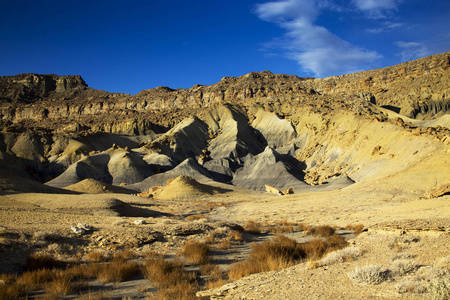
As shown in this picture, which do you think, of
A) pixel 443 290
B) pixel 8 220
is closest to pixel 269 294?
pixel 443 290

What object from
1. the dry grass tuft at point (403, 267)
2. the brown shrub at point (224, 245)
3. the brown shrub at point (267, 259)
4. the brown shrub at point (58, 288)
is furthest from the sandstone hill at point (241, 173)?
the brown shrub at point (58, 288)

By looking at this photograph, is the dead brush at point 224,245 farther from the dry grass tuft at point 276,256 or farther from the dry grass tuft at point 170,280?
the dry grass tuft at point 170,280

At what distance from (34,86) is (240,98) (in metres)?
111

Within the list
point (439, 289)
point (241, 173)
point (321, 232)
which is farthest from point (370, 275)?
point (241, 173)

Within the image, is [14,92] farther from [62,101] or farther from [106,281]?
[106,281]

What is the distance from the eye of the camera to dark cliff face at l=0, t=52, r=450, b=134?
9062cm

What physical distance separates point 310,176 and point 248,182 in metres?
11.6

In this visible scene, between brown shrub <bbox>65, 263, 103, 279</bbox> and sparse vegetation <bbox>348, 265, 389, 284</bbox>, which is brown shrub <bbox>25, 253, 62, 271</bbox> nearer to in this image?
brown shrub <bbox>65, 263, 103, 279</bbox>

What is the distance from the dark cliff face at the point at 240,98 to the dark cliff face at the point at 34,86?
0.47m

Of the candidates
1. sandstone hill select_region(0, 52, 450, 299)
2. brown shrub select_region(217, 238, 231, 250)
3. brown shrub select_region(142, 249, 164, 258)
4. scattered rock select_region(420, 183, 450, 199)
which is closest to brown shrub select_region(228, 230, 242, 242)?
sandstone hill select_region(0, 52, 450, 299)

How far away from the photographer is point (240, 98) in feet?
359

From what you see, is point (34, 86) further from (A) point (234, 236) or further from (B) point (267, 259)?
(B) point (267, 259)

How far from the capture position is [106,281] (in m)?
7.21

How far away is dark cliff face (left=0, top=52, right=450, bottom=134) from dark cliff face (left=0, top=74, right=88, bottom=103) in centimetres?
47
